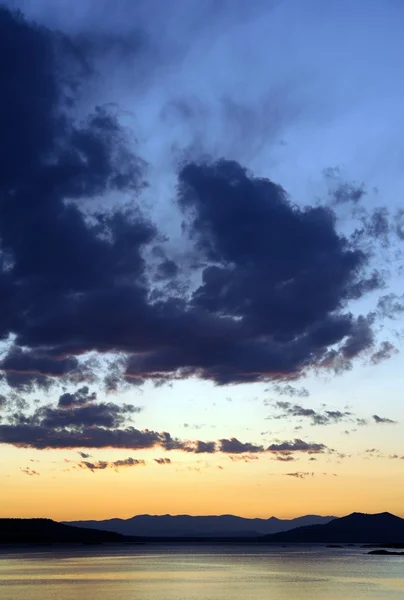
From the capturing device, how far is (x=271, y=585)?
11675cm

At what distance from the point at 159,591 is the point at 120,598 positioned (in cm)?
1252

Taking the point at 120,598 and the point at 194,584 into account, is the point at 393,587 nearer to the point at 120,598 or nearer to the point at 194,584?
the point at 194,584

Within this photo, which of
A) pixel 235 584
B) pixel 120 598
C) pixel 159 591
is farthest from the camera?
pixel 235 584

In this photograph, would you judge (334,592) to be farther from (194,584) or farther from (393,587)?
(194,584)

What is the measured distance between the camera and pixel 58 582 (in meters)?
121

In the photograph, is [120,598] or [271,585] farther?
[271,585]

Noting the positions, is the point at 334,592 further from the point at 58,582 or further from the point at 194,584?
the point at 58,582

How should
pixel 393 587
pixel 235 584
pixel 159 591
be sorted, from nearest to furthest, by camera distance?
pixel 159 591 → pixel 393 587 → pixel 235 584

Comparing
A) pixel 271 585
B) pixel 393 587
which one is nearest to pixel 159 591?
pixel 271 585

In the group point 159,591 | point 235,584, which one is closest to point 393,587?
point 235,584

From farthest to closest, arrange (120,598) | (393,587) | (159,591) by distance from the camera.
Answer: (393,587) < (159,591) < (120,598)

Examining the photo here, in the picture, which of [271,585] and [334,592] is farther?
[271,585]

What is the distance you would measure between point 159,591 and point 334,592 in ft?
77.9

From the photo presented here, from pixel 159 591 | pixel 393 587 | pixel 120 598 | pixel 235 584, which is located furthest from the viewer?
pixel 235 584
